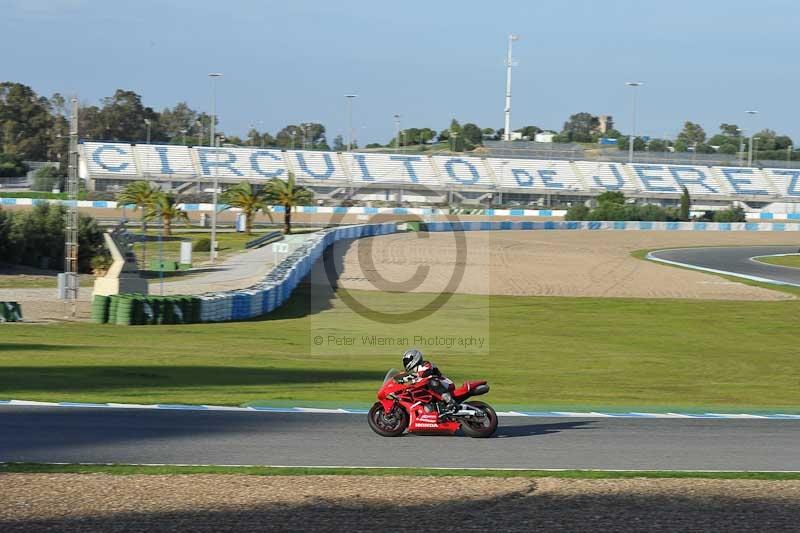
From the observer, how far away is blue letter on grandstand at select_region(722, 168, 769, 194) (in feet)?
438

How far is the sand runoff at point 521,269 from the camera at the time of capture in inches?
1694

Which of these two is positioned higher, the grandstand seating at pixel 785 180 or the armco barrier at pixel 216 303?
the grandstand seating at pixel 785 180

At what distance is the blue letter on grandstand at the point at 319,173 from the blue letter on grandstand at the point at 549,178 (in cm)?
2873

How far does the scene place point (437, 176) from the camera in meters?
129

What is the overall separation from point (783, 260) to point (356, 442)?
202 ft

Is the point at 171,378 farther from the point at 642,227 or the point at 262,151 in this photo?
the point at 262,151

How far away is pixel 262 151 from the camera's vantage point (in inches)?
5197

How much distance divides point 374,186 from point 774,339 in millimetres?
95781

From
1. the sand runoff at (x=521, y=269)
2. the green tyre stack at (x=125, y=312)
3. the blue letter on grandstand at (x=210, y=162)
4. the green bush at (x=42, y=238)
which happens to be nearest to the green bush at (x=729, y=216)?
the sand runoff at (x=521, y=269)

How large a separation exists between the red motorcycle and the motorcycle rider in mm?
20

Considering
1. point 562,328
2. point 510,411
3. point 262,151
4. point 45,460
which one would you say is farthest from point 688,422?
point 262,151

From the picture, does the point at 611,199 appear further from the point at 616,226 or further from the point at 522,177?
the point at 522,177

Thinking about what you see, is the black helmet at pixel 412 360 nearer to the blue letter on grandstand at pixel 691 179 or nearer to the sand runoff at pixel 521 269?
the sand runoff at pixel 521 269

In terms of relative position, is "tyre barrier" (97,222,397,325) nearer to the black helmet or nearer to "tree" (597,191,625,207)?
the black helmet
